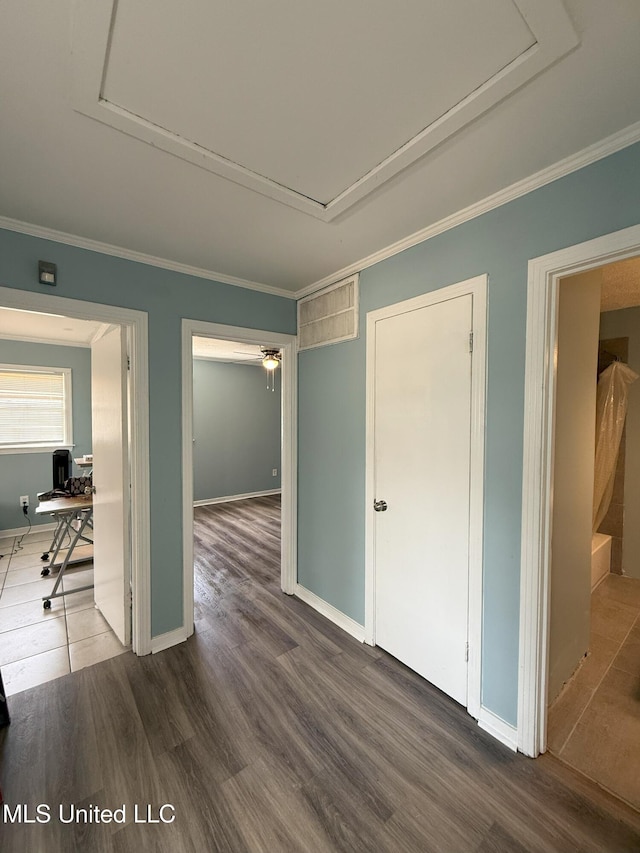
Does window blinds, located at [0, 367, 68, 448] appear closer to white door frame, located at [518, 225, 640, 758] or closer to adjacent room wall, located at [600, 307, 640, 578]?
white door frame, located at [518, 225, 640, 758]

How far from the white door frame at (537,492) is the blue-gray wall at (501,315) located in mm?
38

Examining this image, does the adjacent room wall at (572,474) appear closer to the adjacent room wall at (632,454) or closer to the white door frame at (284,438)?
the adjacent room wall at (632,454)

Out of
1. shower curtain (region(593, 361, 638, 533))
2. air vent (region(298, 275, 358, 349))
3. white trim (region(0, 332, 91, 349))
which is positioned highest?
white trim (region(0, 332, 91, 349))

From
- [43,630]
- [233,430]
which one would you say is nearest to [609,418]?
[43,630]

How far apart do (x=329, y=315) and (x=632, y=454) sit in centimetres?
319

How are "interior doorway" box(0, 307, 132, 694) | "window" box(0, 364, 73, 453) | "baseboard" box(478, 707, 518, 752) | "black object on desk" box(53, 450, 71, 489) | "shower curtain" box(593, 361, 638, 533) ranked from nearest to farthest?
"baseboard" box(478, 707, 518, 752) < "interior doorway" box(0, 307, 132, 694) < "shower curtain" box(593, 361, 638, 533) < "black object on desk" box(53, 450, 71, 489) < "window" box(0, 364, 73, 453)

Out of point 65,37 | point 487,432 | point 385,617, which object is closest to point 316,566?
point 385,617

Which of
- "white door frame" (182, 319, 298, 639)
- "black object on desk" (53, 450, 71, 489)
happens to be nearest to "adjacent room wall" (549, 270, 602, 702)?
"white door frame" (182, 319, 298, 639)

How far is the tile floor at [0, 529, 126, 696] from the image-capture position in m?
2.08

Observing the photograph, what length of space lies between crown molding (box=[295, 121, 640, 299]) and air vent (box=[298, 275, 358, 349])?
19cm

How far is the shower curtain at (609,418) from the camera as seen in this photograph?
10.5 ft

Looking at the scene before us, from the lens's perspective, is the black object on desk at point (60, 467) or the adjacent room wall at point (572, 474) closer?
the adjacent room wall at point (572, 474)

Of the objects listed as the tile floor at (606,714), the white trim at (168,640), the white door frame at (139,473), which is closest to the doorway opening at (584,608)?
the tile floor at (606,714)

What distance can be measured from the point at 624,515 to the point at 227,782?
3852mm
